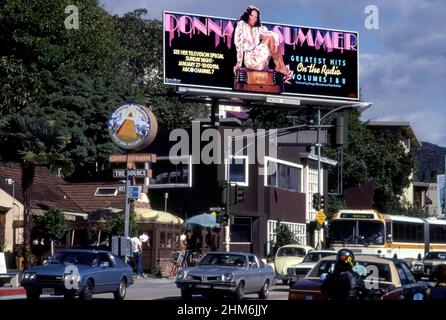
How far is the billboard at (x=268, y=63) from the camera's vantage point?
164 feet

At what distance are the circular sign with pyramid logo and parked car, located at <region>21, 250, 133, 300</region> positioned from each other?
12880 mm

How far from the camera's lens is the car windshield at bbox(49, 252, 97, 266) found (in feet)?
78.9

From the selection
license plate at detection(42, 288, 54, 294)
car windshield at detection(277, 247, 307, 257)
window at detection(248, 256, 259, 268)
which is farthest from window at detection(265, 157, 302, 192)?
license plate at detection(42, 288, 54, 294)

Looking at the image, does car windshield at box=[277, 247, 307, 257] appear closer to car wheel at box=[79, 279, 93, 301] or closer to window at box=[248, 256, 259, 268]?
window at box=[248, 256, 259, 268]

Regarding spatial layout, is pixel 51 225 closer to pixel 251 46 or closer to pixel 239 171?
pixel 239 171

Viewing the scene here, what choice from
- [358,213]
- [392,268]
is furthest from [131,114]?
[392,268]

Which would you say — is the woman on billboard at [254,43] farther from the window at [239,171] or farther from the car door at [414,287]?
the car door at [414,287]

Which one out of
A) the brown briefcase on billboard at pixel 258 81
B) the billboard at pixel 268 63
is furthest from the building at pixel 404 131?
the brown briefcase on billboard at pixel 258 81

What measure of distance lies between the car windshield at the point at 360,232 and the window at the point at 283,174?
8.76m

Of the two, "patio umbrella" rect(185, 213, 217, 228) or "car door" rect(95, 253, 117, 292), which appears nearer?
"car door" rect(95, 253, 117, 292)
